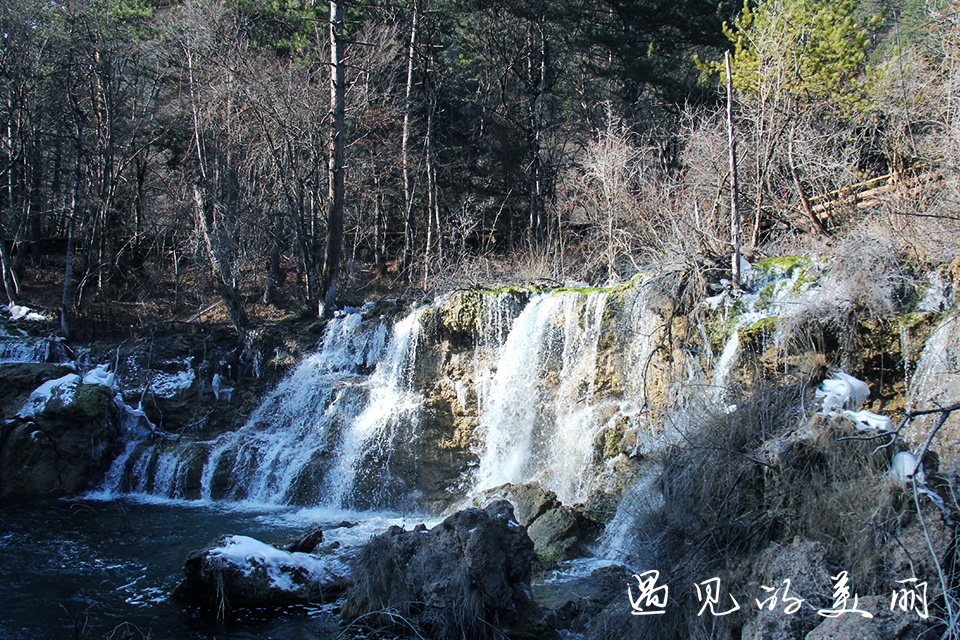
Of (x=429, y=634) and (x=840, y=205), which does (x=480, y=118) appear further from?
(x=429, y=634)

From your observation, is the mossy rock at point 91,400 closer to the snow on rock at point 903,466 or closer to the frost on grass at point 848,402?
the frost on grass at point 848,402

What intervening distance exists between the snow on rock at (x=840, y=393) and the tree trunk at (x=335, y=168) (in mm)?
10957

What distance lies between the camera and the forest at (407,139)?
11469 millimetres

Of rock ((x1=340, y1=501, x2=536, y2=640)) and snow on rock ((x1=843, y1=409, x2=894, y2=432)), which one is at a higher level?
snow on rock ((x1=843, y1=409, x2=894, y2=432))

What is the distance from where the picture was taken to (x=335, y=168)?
1428cm

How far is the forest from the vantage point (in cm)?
1147

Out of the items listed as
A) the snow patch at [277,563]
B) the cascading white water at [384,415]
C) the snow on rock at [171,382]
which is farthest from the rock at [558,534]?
the snow on rock at [171,382]

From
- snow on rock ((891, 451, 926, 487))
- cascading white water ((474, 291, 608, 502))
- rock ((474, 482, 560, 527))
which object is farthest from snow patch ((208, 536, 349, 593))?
snow on rock ((891, 451, 926, 487))

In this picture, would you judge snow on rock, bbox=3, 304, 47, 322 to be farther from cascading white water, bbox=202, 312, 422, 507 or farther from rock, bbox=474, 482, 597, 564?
rock, bbox=474, 482, 597, 564

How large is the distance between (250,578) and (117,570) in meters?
2.22

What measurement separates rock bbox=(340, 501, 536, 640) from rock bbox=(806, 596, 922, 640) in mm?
2289

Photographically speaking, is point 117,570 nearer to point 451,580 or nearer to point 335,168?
point 451,580

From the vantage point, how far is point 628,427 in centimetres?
891

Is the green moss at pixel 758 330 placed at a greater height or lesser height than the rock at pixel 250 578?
greater
